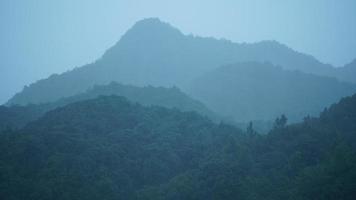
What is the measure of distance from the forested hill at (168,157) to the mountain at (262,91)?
1693 centimetres

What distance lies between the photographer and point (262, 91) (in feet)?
162

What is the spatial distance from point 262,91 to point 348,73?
66.3ft

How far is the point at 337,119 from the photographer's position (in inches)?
1073

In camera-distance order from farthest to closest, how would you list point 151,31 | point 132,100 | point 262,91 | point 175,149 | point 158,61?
point 151,31
point 158,61
point 262,91
point 132,100
point 175,149

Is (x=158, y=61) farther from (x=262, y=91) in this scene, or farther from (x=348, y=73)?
(x=348, y=73)

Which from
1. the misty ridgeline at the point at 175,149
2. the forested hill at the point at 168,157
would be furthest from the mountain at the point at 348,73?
the forested hill at the point at 168,157

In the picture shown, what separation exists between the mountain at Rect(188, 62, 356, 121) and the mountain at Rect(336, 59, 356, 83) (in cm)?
1069

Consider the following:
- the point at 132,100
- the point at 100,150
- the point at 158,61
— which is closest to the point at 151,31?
the point at 158,61

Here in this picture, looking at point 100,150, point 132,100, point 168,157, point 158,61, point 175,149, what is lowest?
point 168,157

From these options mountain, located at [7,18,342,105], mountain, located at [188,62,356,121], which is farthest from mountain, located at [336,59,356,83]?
mountain, located at [188,62,356,121]

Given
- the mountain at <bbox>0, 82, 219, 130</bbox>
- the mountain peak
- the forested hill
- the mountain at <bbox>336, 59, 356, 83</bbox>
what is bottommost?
the forested hill

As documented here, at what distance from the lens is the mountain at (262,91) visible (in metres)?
46.0

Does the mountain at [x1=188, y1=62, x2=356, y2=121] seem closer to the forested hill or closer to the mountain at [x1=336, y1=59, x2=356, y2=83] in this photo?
the mountain at [x1=336, y1=59, x2=356, y2=83]

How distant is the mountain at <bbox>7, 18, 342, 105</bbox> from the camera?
5403cm
